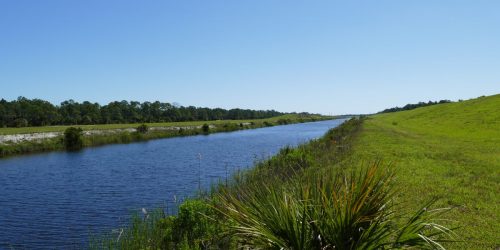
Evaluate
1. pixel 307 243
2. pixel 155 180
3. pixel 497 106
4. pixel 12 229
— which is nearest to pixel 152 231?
pixel 307 243

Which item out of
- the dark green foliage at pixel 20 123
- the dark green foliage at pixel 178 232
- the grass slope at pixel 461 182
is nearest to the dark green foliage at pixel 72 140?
the dark green foliage at pixel 20 123

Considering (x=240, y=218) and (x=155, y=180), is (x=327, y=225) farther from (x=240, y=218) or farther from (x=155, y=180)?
(x=155, y=180)

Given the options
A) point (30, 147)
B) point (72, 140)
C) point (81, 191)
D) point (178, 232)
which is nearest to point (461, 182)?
point (178, 232)

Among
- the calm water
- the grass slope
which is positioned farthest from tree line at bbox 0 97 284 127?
the grass slope

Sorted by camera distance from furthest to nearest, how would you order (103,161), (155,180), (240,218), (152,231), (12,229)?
(103,161) < (155,180) < (12,229) < (152,231) < (240,218)

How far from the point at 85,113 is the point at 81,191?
9223cm

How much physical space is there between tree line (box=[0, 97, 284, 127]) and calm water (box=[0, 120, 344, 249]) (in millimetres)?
54735

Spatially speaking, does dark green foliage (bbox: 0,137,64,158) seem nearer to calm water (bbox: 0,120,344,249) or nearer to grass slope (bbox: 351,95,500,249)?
calm water (bbox: 0,120,344,249)

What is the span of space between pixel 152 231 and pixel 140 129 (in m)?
66.7

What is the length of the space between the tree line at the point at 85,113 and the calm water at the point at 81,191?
54.7m

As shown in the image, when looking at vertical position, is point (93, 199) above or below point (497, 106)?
below

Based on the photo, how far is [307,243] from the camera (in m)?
5.26

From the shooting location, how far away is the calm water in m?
15.2

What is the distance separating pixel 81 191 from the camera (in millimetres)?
23297
